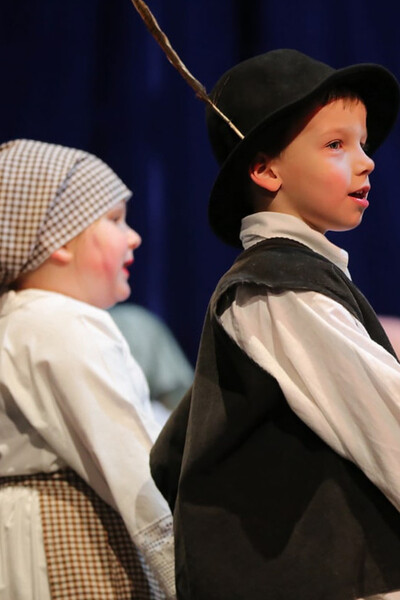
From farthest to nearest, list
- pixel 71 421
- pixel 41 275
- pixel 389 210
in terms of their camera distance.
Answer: pixel 389 210, pixel 41 275, pixel 71 421

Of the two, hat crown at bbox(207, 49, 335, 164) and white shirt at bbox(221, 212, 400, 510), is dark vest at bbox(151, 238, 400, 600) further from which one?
hat crown at bbox(207, 49, 335, 164)

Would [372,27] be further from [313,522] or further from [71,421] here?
[313,522]

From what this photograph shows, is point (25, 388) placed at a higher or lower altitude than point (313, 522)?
lower

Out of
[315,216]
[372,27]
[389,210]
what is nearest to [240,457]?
[315,216]

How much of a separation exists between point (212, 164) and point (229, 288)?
1714mm

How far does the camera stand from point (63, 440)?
68.9 inches

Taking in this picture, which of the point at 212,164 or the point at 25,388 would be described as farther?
the point at 212,164

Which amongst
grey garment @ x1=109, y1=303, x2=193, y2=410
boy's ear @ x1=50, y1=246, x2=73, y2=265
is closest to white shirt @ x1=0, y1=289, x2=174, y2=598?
boy's ear @ x1=50, y1=246, x2=73, y2=265

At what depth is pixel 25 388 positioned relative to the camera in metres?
1.80

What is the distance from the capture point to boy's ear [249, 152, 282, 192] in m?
1.44

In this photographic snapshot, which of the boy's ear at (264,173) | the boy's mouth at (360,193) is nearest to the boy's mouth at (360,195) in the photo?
the boy's mouth at (360,193)

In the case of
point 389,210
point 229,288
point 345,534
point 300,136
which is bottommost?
point 389,210

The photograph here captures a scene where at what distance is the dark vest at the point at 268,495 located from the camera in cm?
122

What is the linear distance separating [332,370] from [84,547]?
0.73 meters
